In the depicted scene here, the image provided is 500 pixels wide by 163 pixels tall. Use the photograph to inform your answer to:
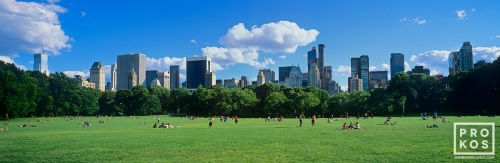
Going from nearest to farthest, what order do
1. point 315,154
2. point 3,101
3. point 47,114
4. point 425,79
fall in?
1. point 315,154
2. point 3,101
3. point 425,79
4. point 47,114

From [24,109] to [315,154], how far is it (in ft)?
257

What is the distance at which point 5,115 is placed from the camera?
257 ft

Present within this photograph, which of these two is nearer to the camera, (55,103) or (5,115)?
(5,115)

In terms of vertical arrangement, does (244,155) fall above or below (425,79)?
below

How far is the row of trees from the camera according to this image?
7773cm

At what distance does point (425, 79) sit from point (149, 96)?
76.2 m

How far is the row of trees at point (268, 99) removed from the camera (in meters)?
77.7

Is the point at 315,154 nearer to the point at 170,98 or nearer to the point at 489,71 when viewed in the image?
the point at 489,71

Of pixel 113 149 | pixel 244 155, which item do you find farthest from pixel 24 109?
pixel 244 155

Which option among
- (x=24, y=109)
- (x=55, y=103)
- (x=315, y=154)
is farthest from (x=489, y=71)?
(x=55, y=103)

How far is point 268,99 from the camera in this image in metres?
96.1

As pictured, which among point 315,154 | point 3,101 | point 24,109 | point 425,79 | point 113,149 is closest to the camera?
point 315,154

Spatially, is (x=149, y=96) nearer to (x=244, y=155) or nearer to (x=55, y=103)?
(x=55, y=103)

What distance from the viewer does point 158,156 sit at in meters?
17.3
